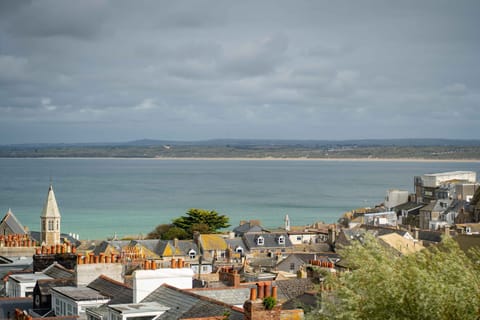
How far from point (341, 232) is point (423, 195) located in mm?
39434

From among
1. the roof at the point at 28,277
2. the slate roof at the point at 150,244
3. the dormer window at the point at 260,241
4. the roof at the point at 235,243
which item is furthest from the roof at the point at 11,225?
the roof at the point at 28,277

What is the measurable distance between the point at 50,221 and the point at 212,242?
19.6 metres

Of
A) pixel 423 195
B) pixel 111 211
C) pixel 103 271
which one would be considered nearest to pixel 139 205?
pixel 111 211

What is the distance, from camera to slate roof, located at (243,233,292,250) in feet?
222

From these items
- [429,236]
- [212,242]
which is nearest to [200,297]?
[212,242]

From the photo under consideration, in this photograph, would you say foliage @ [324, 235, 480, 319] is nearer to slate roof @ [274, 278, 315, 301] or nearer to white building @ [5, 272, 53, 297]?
white building @ [5, 272, 53, 297]

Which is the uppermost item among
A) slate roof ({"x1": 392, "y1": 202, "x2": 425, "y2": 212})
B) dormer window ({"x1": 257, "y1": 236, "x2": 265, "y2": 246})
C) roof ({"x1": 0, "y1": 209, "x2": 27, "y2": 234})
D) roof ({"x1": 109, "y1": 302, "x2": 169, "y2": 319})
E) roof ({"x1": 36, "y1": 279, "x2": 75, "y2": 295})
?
roof ({"x1": 109, "y1": 302, "x2": 169, "y2": 319})

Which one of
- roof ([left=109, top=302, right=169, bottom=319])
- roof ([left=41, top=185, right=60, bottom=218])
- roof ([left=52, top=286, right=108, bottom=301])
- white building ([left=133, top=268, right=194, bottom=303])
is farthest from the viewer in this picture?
roof ([left=41, top=185, right=60, bottom=218])

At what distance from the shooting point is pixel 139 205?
15500 cm

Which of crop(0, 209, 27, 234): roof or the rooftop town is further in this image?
crop(0, 209, 27, 234): roof

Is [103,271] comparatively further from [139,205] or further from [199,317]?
[139,205]

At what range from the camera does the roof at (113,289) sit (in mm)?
18094

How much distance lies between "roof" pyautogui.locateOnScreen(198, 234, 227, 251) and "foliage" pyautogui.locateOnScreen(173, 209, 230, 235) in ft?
35.5

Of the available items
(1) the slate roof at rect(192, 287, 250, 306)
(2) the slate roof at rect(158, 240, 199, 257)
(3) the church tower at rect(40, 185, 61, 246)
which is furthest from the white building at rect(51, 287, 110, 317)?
(2) the slate roof at rect(158, 240, 199, 257)
